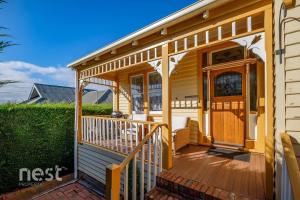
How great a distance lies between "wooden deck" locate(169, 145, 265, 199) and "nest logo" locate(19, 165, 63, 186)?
4323mm

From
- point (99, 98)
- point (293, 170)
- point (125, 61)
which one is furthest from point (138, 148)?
point (99, 98)

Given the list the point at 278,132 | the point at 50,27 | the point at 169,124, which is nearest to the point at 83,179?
the point at 169,124

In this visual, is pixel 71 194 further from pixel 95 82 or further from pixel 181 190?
pixel 95 82

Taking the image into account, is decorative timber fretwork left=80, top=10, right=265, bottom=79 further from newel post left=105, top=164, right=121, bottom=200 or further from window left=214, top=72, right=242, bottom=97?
newel post left=105, top=164, right=121, bottom=200

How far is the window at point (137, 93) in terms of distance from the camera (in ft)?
21.7

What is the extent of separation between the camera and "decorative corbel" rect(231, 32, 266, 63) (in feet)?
7.24

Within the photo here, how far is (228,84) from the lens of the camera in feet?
14.7

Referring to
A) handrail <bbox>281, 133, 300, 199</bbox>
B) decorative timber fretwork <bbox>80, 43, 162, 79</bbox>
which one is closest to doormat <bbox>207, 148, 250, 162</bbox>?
handrail <bbox>281, 133, 300, 199</bbox>

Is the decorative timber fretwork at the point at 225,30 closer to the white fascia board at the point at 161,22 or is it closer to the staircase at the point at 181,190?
the white fascia board at the point at 161,22

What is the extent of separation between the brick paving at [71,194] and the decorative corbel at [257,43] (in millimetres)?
4718

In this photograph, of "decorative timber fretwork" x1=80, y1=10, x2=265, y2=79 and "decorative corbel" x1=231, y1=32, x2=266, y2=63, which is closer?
"decorative corbel" x1=231, y1=32, x2=266, y2=63

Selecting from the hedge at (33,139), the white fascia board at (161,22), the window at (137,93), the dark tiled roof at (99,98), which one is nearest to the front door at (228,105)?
the white fascia board at (161,22)

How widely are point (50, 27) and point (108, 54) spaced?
6.49m

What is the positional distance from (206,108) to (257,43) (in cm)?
274
